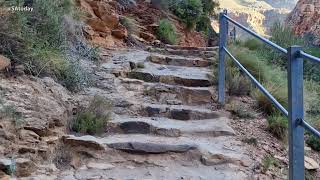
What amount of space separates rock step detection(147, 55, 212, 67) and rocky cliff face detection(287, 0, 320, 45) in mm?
7687

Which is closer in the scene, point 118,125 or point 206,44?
point 118,125

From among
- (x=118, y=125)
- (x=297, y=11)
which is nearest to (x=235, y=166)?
(x=118, y=125)

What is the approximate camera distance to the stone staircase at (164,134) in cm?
336

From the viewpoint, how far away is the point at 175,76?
557 cm

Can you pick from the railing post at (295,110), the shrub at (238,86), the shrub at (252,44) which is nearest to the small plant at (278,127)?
the shrub at (238,86)

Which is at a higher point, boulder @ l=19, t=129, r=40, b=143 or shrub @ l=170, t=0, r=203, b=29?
shrub @ l=170, t=0, r=203, b=29

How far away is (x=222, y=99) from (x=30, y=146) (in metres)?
2.36

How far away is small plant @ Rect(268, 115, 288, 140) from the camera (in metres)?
3.97

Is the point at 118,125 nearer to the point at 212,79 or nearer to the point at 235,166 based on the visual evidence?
the point at 235,166

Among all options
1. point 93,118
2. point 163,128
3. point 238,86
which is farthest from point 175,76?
point 93,118

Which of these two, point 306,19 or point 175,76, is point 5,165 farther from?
point 306,19

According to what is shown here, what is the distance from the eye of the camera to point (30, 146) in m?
3.22

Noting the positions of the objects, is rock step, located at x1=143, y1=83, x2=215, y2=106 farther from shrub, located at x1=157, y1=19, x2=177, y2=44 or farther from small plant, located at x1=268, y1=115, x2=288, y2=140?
shrub, located at x1=157, y1=19, x2=177, y2=44

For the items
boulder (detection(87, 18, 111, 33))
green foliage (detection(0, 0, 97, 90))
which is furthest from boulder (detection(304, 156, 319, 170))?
boulder (detection(87, 18, 111, 33))
